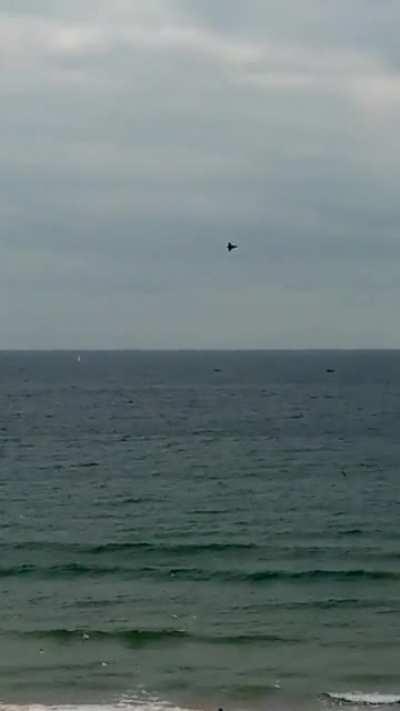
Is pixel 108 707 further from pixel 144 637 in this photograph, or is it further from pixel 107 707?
pixel 144 637

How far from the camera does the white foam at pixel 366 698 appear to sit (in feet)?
82.5

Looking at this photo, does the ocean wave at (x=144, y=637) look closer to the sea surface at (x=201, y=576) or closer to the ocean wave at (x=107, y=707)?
the sea surface at (x=201, y=576)

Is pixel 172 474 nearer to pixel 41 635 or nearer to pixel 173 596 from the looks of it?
pixel 173 596

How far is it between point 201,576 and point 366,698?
43.8ft

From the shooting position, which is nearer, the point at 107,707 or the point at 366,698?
the point at 107,707

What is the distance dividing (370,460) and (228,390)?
112m

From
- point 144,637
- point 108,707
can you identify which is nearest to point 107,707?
point 108,707

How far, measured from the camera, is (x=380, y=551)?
42250 millimetres

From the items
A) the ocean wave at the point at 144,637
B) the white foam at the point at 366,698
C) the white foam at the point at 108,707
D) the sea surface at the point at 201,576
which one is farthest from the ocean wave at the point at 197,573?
the white foam at the point at 108,707

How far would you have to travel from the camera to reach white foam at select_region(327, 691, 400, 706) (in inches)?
990

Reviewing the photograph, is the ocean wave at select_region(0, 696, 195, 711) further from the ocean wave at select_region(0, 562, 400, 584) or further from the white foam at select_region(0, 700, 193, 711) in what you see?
the ocean wave at select_region(0, 562, 400, 584)

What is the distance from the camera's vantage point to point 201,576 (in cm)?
3831

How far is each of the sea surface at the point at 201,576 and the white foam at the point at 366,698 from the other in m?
0.09

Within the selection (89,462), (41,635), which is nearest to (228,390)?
(89,462)
